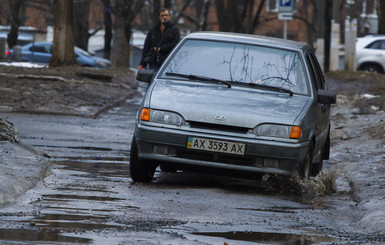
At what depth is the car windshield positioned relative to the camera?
873 centimetres

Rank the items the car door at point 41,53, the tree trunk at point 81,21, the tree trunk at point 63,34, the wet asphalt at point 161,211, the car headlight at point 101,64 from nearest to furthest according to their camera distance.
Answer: the wet asphalt at point 161,211
the tree trunk at point 63,34
the tree trunk at point 81,21
the car door at point 41,53
the car headlight at point 101,64

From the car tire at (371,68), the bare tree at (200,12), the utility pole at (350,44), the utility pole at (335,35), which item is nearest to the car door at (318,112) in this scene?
the utility pole at (335,35)

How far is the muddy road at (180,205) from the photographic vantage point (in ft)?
17.9

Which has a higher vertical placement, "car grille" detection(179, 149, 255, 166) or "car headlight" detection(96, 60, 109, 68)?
"car grille" detection(179, 149, 255, 166)

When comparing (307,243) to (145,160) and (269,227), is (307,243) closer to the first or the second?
(269,227)

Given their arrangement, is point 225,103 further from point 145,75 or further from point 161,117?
point 145,75

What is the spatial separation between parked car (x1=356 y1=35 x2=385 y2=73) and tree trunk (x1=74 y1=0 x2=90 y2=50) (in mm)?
15293

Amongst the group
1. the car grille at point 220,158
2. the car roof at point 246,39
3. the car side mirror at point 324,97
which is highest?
the car roof at point 246,39

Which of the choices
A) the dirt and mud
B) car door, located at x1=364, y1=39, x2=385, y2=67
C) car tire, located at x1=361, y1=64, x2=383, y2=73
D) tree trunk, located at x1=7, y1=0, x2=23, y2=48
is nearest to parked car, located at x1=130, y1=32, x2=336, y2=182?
the dirt and mud

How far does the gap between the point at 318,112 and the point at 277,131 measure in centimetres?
123

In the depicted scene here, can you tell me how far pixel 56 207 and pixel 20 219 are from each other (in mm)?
658

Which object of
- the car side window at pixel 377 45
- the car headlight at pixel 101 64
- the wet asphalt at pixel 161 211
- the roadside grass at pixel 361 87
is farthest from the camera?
the car headlight at pixel 101 64

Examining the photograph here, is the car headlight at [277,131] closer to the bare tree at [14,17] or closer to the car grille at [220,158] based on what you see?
the car grille at [220,158]

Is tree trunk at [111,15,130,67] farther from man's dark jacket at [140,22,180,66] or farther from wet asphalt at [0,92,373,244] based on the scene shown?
wet asphalt at [0,92,373,244]
